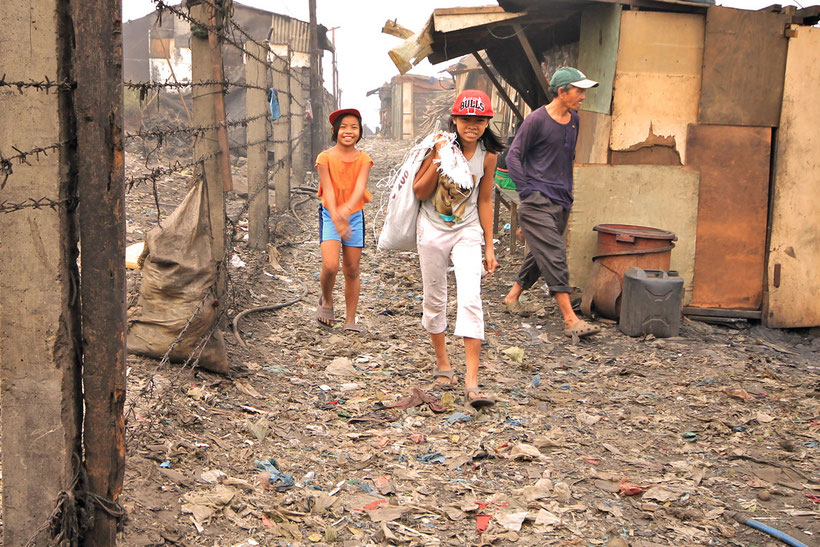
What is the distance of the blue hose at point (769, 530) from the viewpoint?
334cm

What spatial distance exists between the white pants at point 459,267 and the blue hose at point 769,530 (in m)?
1.81

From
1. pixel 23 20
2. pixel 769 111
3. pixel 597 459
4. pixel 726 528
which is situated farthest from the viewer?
pixel 769 111

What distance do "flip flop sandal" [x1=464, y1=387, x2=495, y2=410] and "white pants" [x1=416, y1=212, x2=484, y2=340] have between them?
330 millimetres

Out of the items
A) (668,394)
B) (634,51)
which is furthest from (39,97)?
(634,51)

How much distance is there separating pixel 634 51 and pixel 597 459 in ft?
14.8

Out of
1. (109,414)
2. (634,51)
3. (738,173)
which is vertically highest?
(634,51)

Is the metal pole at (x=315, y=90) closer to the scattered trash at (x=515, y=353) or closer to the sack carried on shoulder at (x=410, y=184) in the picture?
the scattered trash at (x=515, y=353)

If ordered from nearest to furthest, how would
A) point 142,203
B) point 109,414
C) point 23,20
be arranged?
1. point 23,20
2. point 109,414
3. point 142,203

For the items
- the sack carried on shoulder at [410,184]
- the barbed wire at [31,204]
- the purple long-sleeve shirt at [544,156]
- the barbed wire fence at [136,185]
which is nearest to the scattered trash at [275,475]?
the barbed wire fence at [136,185]

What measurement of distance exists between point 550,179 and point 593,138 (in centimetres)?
127

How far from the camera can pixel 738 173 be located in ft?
24.3

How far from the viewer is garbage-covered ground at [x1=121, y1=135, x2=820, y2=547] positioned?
3395mm

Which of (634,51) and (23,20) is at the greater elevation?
(634,51)

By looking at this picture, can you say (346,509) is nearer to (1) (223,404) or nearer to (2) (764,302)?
(1) (223,404)
